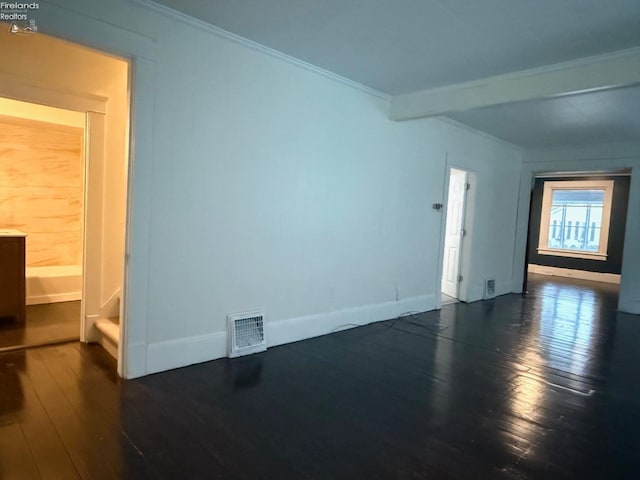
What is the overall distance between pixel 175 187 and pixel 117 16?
116 centimetres

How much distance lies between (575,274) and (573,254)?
0.50 m

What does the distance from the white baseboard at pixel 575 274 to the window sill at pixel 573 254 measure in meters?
0.35

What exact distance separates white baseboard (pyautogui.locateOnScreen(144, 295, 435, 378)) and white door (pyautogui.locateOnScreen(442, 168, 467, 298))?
1.10 metres

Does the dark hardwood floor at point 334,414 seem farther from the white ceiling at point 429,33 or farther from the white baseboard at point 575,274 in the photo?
the white baseboard at point 575,274

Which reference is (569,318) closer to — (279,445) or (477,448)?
(477,448)

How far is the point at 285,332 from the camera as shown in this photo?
3877mm

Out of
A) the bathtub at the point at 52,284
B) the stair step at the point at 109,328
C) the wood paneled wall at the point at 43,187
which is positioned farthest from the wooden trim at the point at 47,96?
the bathtub at the point at 52,284

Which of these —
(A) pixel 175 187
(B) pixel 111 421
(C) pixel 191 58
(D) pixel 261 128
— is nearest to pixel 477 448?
(B) pixel 111 421

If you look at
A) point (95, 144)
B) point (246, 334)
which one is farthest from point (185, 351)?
point (95, 144)

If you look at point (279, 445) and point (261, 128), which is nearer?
point (279, 445)

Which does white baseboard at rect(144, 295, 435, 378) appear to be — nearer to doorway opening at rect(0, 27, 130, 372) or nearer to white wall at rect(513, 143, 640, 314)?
doorway opening at rect(0, 27, 130, 372)

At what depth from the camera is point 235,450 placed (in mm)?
2104

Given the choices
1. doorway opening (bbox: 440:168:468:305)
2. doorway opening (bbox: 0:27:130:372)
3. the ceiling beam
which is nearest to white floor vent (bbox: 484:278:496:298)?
doorway opening (bbox: 440:168:468:305)

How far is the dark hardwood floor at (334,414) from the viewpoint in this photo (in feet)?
6.62
